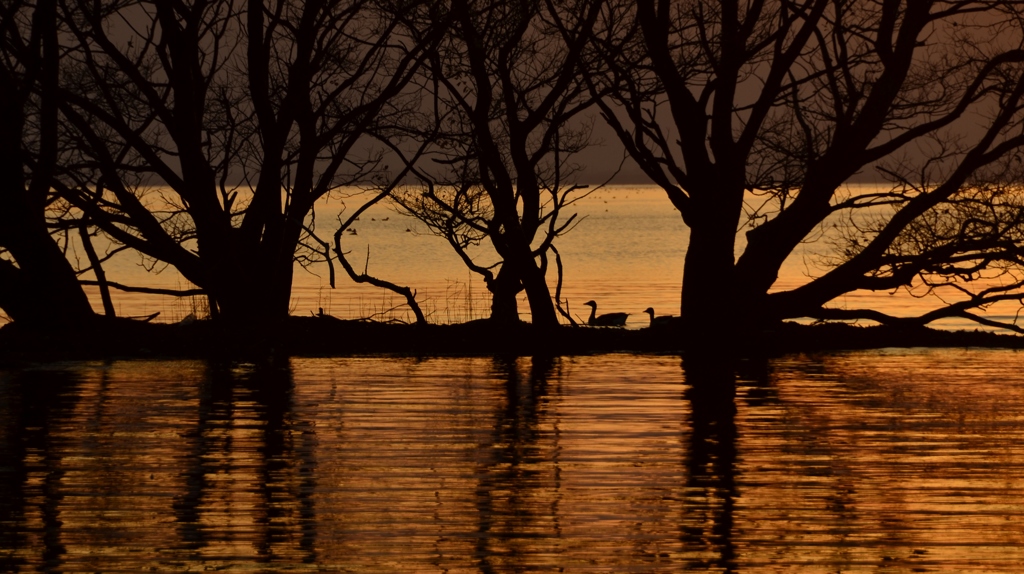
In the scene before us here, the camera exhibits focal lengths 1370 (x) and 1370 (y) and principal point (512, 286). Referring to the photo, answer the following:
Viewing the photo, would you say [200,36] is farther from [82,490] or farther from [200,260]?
[82,490]

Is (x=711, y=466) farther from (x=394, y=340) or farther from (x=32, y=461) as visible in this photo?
(x=394, y=340)

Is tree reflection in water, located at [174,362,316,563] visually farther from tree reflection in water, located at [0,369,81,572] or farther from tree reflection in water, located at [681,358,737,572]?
tree reflection in water, located at [681,358,737,572]

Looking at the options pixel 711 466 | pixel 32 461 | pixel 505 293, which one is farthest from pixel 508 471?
pixel 505 293

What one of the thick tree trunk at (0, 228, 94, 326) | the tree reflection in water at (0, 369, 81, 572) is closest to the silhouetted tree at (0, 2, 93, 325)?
the thick tree trunk at (0, 228, 94, 326)

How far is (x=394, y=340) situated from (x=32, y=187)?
4470mm

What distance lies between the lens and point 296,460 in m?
8.96

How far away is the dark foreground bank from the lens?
599 inches

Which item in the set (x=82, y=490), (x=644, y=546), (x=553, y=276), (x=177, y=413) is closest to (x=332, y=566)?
(x=644, y=546)

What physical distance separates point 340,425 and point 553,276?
3665 cm

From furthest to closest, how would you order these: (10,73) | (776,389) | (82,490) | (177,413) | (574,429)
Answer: (10,73) < (776,389) < (177,413) < (574,429) < (82,490)

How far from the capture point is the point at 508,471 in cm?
861

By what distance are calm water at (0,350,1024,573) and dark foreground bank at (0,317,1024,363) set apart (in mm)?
1579

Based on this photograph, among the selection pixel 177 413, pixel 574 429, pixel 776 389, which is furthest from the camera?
pixel 776 389

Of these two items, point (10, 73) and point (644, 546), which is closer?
point (644, 546)
